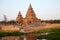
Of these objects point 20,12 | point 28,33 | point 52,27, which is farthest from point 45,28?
point 20,12

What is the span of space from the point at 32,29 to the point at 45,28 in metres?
0.54

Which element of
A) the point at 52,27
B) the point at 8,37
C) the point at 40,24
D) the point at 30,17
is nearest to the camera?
the point at 8,37

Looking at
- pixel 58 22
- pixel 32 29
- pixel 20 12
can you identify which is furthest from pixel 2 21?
pixel 58 22

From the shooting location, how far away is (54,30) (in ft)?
23.7

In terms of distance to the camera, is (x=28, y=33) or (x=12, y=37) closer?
(x=12, y=37)

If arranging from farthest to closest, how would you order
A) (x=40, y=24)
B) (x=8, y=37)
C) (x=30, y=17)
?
(x=30, y=17), (x=40, y=24), (x=8, y=37)

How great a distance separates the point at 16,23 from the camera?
26.2 ft

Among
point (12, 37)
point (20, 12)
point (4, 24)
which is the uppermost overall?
point (20, 12)

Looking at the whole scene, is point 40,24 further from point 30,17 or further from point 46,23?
point 30,17

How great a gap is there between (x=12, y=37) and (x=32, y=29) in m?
0.98

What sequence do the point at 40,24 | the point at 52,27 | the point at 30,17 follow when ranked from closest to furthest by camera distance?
the point at 52,27 → the point at 40,24 → the point at 30,17

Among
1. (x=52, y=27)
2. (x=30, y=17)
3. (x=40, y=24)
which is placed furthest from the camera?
(x=30, y=17)

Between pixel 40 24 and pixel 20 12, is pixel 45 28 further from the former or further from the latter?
pixel 20 12

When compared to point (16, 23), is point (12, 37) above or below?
below
